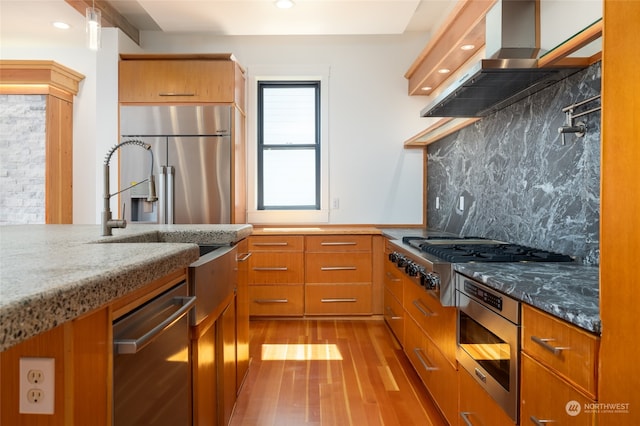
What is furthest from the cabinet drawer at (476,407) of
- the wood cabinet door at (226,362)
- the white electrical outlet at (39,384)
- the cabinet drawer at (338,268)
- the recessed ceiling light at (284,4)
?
the recessed ceiling light at (284,4)

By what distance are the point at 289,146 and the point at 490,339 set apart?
318 cm

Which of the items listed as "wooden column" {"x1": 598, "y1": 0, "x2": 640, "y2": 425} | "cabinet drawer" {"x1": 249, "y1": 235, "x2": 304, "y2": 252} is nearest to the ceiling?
"cabinet drawer" {"x1": 249, "y1": 235, "x2": 304, "y2": 252}

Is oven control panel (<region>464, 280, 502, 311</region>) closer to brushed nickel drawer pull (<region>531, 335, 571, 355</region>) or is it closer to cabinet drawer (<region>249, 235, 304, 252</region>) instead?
brushed nickel drawer pull (<region>531, 335, 571, 355</region>)

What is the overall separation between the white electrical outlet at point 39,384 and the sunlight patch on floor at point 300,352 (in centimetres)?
226

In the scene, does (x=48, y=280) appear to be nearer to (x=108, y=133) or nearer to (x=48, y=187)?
(x=108, y=133)

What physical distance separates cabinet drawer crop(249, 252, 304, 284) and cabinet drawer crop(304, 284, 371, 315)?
0.62ft

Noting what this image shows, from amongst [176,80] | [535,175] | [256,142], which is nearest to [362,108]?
[256,142]

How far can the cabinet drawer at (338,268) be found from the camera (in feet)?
11.6

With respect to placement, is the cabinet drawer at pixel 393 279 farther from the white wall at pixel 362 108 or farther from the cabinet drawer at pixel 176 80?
the cabinet drawer at pixel 176 80

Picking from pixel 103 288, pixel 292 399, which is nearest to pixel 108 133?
pixel 292 399

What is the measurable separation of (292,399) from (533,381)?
56.4 inches

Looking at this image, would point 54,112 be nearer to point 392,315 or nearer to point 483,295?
point 392,315

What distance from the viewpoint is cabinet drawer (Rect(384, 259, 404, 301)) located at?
Answer: 2.79 meters

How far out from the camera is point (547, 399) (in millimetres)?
1035
